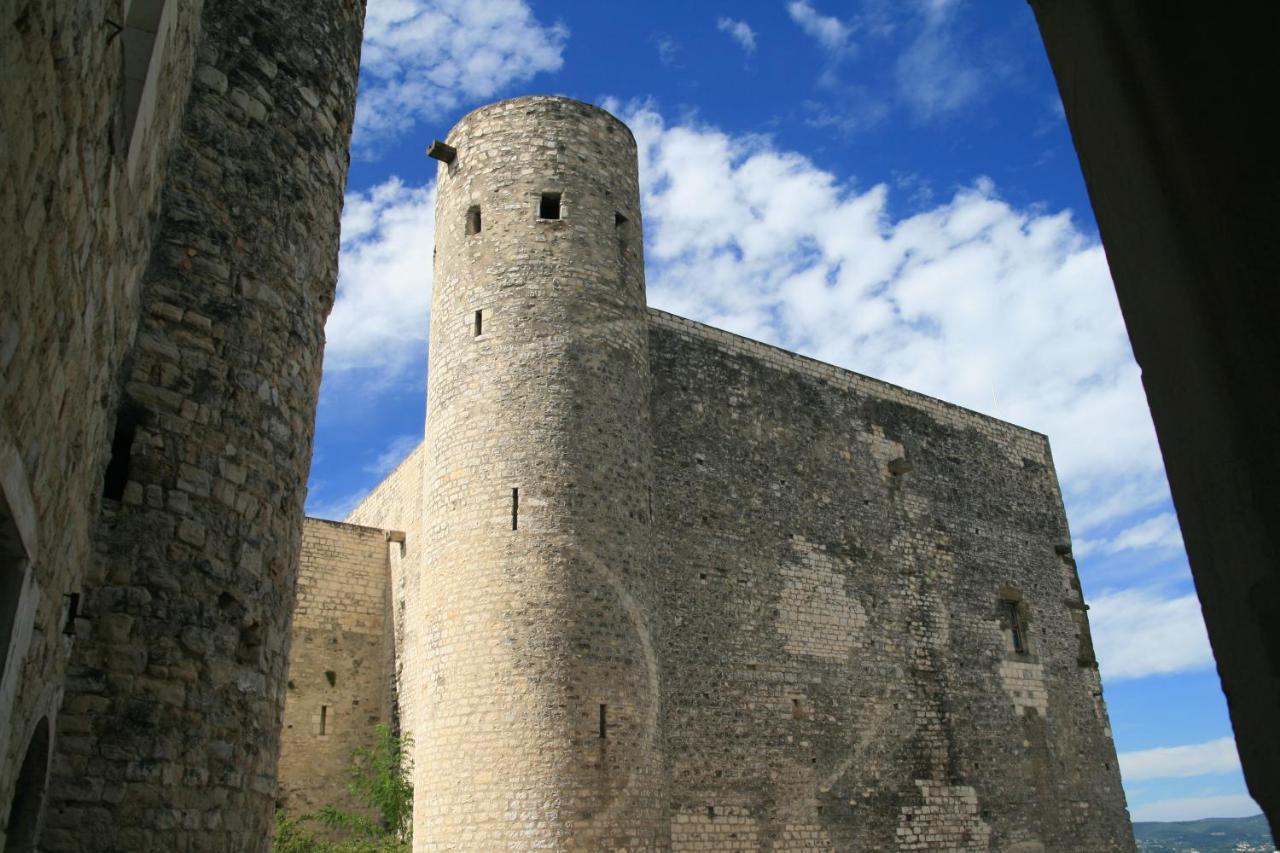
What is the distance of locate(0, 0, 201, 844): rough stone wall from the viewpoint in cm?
215

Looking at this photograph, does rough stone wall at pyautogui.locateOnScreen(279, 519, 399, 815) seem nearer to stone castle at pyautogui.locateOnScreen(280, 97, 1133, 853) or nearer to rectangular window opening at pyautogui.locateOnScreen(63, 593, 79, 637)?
stone castle at pyautogui.locateOnScreen(280, 97, 1133, 853)

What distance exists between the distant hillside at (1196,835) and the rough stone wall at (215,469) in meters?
121

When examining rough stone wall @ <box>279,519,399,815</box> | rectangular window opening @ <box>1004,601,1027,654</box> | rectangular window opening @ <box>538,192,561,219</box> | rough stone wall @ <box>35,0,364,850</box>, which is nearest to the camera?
rough stone wall @ <box>35,0,364,850</box>

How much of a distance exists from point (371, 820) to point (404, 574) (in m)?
3.73

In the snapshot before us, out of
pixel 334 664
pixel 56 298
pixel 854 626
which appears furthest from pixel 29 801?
pixel 854 626

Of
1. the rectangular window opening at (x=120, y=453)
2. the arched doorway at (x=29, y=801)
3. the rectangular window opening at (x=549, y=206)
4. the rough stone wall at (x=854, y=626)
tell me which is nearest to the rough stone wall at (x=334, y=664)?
the rough stone wall at (x=854, y=626)

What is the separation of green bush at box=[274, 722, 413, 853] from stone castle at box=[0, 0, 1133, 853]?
706 mm

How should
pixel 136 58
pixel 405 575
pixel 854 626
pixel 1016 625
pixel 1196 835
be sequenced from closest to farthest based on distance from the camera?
pixel 136 58
pixel 854 626
pixel 405 575
pixel 1016 625
pixel 1196 835

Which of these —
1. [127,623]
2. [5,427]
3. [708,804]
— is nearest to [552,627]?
[708,804]

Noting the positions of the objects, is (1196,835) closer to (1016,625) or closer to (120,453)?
(1016,625)

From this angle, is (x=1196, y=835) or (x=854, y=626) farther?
(x=1196, y=835)

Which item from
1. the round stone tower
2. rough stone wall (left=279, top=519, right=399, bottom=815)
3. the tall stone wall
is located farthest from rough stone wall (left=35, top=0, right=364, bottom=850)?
rough stone wall (left=279, top=519, right=399, bottom=815)

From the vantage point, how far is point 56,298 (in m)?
2.60

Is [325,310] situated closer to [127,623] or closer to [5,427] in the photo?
[127,623]
